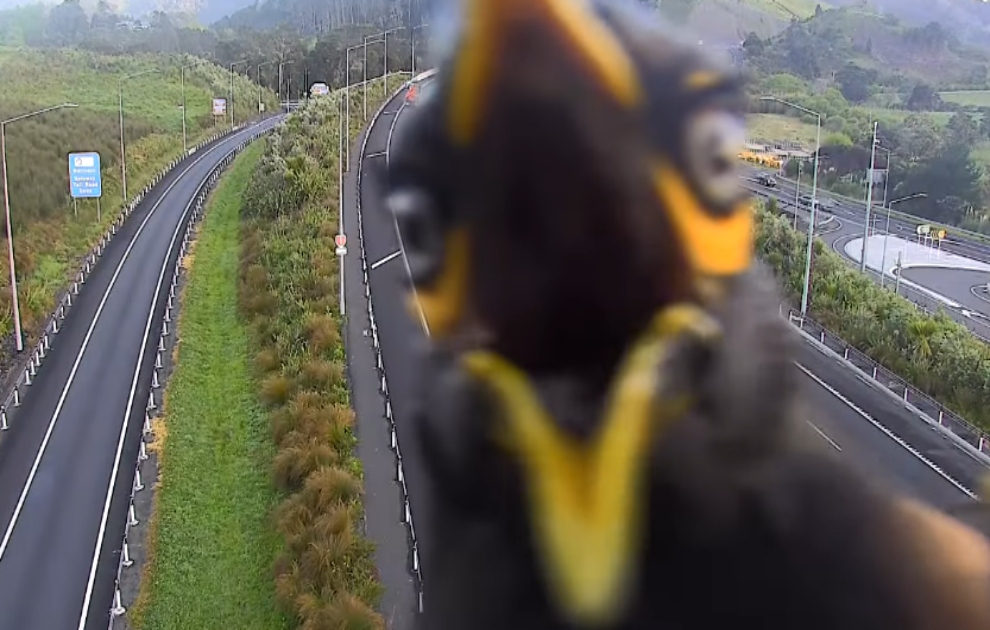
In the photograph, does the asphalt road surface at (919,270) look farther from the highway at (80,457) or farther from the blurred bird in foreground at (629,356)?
the blurred bird in foreground at (629,356)

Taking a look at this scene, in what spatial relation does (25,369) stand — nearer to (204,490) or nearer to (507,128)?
(204,490)

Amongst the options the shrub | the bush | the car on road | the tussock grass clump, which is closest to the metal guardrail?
the bush

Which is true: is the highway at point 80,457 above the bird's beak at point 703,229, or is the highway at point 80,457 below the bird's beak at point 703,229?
below

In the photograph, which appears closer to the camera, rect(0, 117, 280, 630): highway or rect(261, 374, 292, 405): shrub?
rect(0, 117, 280, 630): highway

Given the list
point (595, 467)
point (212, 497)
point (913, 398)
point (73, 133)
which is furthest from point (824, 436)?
point (73, 133)

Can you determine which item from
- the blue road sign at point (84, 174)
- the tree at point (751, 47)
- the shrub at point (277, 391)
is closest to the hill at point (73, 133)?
the blue road sign at point (84, 174)

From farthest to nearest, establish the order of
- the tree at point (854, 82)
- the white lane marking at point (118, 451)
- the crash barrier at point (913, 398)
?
the tree at point (854, 82) < the crash barrier at point (913, 398) < the white lane marking at point (118, 451)

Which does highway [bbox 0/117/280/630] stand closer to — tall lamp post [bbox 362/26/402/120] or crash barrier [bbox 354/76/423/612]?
crash barrier [bbox 354/76/423/612]
